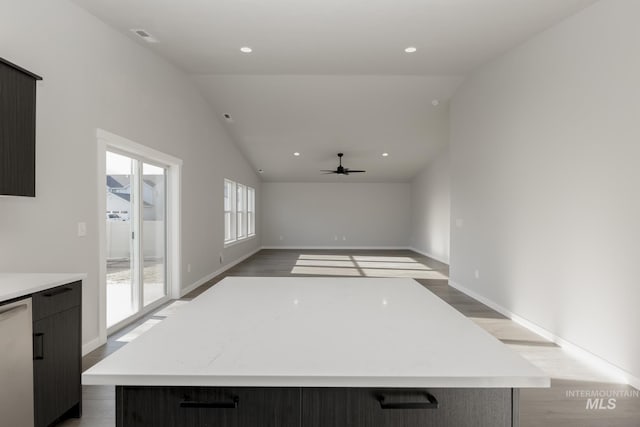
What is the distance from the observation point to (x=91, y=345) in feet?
11.1

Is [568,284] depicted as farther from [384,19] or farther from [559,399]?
[384,19]

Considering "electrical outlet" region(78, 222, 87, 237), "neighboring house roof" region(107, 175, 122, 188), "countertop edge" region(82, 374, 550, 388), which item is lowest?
"countertop edge" region(82, 374, 550, 388)

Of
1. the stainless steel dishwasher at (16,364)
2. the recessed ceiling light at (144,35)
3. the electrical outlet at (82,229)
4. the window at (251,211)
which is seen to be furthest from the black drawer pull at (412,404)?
the window at (251,211)

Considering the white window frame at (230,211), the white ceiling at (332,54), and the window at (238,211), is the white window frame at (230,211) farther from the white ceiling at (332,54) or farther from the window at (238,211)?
the white ceiling at (332,54)

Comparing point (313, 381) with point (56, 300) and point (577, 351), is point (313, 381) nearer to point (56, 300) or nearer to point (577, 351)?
point (56, 300)

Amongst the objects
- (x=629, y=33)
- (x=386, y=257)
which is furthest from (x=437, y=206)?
(x=629, y=33)

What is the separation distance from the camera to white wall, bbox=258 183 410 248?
→ 12852 mm

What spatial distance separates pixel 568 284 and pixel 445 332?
119 inches

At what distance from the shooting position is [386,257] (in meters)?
10.4

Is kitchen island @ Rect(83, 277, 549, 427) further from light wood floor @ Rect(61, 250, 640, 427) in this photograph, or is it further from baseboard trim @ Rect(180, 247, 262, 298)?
baseboard trim @ Rect(180, 247, 262, 298)

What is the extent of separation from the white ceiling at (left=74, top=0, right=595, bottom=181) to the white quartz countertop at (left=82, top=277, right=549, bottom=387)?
114 inches

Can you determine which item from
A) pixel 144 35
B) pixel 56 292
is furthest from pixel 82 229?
pixel 144 35

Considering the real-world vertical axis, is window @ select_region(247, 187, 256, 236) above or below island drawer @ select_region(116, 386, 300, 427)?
above

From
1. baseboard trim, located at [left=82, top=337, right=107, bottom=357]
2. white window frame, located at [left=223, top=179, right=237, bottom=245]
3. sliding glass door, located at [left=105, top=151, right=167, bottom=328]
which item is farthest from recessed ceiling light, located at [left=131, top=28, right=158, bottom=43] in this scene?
white window frame, located at [left=223, top=179, right=237, bottom=245]
